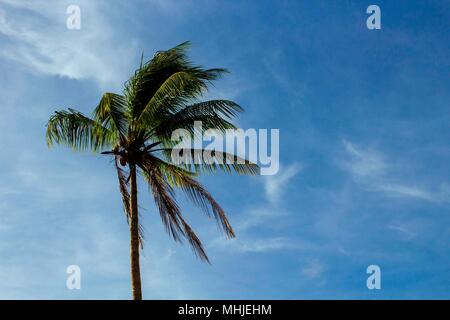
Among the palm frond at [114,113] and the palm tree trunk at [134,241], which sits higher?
the palm frond at [114,113]

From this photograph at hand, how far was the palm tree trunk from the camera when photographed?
15.4 meters

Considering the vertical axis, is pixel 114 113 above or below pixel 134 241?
above

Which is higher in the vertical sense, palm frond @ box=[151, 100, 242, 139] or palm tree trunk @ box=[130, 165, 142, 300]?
palm frond @ box=[151, 100, 242, 139]

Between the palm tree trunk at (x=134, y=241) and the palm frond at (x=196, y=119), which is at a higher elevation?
the palm frond at (x=196, y=119)

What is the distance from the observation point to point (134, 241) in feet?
52.6

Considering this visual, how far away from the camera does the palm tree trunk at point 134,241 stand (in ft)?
50.4

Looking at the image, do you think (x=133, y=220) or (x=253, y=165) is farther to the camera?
(x=253, y=165)

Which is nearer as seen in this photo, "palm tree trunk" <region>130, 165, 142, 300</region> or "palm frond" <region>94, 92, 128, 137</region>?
"palm tree trunk" <region>130, 165, 142, 300</region>

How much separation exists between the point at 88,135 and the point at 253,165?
4.90 m

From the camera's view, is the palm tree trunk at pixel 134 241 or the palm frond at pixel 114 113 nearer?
the palm tree trunk at pixel 134 241
